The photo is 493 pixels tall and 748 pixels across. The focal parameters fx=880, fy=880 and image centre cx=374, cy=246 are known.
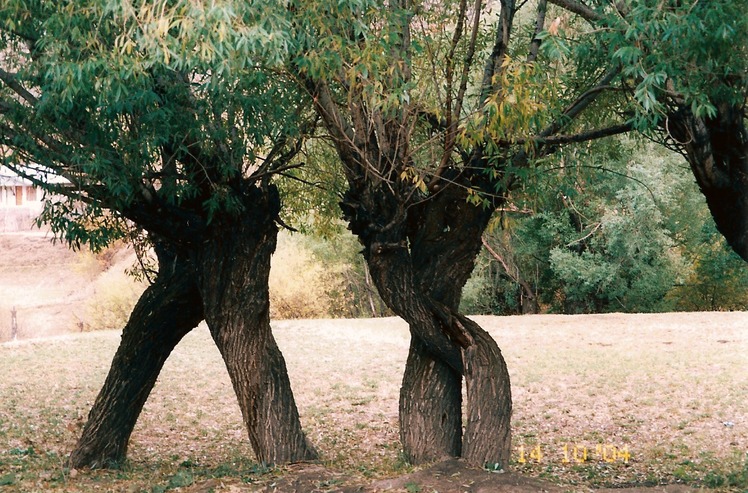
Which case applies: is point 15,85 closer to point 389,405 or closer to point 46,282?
point 389,405

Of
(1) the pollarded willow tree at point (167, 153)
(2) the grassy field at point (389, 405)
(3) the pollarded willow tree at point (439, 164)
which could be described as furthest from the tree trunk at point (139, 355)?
(3) the pollarded willow tree at point (439, 164)

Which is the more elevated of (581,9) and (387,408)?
(581,9)

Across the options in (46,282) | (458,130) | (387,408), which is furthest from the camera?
(46,282)

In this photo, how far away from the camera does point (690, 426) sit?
1077 cm

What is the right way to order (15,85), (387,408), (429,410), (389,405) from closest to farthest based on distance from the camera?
(15,85) → (429,410) → (387,408) → (389,405)

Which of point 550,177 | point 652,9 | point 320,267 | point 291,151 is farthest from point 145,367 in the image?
point 320,267

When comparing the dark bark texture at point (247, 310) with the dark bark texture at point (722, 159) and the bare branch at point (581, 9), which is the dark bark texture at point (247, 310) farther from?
the dark bark texture at point (722, 159)

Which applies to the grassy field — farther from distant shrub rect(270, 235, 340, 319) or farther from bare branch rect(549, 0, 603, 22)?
distant shrub rect(270, 235, 340, 319)

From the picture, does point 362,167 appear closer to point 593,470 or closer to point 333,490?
point 333,490

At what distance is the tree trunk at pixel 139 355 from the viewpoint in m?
8.20
